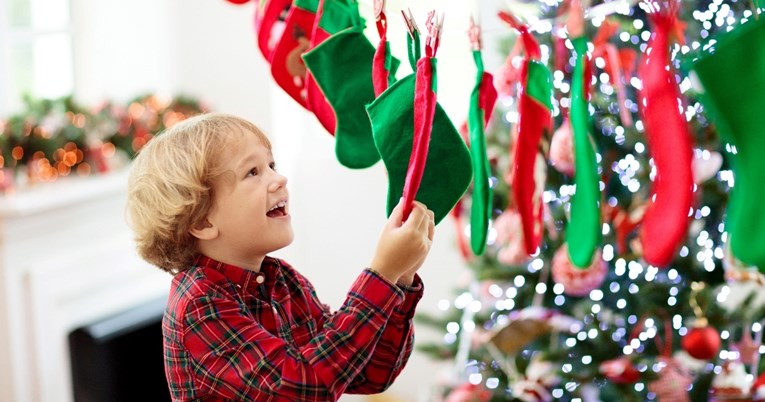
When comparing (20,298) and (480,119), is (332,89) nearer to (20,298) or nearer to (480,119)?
(480,119)

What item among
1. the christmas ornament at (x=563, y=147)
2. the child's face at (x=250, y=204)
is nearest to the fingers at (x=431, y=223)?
the child's face at (x=250, y=204)

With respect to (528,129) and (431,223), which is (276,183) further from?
(528,129)

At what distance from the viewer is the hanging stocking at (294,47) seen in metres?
1.33

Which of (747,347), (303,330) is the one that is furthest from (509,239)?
(303,330)

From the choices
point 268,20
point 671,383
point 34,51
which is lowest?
point 671,383

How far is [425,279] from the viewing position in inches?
117

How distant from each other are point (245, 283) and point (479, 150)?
0.96ft

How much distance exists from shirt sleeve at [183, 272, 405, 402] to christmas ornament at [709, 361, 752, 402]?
1306 millimetres

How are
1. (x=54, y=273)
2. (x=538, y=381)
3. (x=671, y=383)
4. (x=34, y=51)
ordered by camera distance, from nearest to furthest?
(x=671, y=383), (x=538, y=381), (x=54, y=273), (x=34, y=51)

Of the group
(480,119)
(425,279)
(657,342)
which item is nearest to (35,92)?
(425,279)

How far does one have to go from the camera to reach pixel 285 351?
0.90 metres

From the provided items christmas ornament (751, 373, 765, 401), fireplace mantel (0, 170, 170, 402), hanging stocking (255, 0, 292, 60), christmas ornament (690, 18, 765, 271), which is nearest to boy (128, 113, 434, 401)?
christmas ornament (690, 18, 765, 271)

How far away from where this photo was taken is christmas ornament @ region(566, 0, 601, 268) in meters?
1.04

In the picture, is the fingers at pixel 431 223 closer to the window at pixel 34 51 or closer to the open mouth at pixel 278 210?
the open mouth at pixel 278 210
